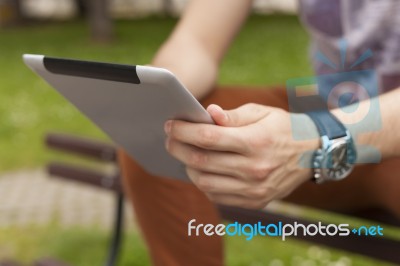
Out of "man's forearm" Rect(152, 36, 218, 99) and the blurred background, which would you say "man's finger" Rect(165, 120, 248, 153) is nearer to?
"man's forearm" Rect(152, 36, 218, 99)

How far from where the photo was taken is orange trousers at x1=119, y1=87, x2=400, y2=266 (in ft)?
5.87

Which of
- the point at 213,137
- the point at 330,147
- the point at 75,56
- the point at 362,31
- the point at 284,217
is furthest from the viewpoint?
the point at 75,56

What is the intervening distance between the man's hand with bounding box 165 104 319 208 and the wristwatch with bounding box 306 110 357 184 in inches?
0.7

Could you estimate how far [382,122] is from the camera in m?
1.52

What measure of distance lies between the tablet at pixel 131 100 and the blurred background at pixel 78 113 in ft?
3.18

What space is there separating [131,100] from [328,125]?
0.40 metres

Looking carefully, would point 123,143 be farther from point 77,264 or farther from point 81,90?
point 77,264

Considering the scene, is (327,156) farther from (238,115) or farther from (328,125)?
(238,115)

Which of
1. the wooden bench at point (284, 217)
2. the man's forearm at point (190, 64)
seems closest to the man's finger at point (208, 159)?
the man's forearm at point (190, 64)

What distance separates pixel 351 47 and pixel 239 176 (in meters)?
0.68

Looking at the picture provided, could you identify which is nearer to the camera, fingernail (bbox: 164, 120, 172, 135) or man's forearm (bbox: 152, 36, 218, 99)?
fingernail (bbox: 164, 120, 172, 135)

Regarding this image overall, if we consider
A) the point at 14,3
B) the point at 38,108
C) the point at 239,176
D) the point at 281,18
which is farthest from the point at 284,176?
the point at 14,3

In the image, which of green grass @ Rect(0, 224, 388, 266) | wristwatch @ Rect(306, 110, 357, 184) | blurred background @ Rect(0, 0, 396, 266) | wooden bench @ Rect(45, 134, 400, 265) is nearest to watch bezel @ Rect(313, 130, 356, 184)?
wristwatch @ Rect(306, 110, 357, 184)

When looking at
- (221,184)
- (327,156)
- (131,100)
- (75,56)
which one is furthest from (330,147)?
(75,56)
